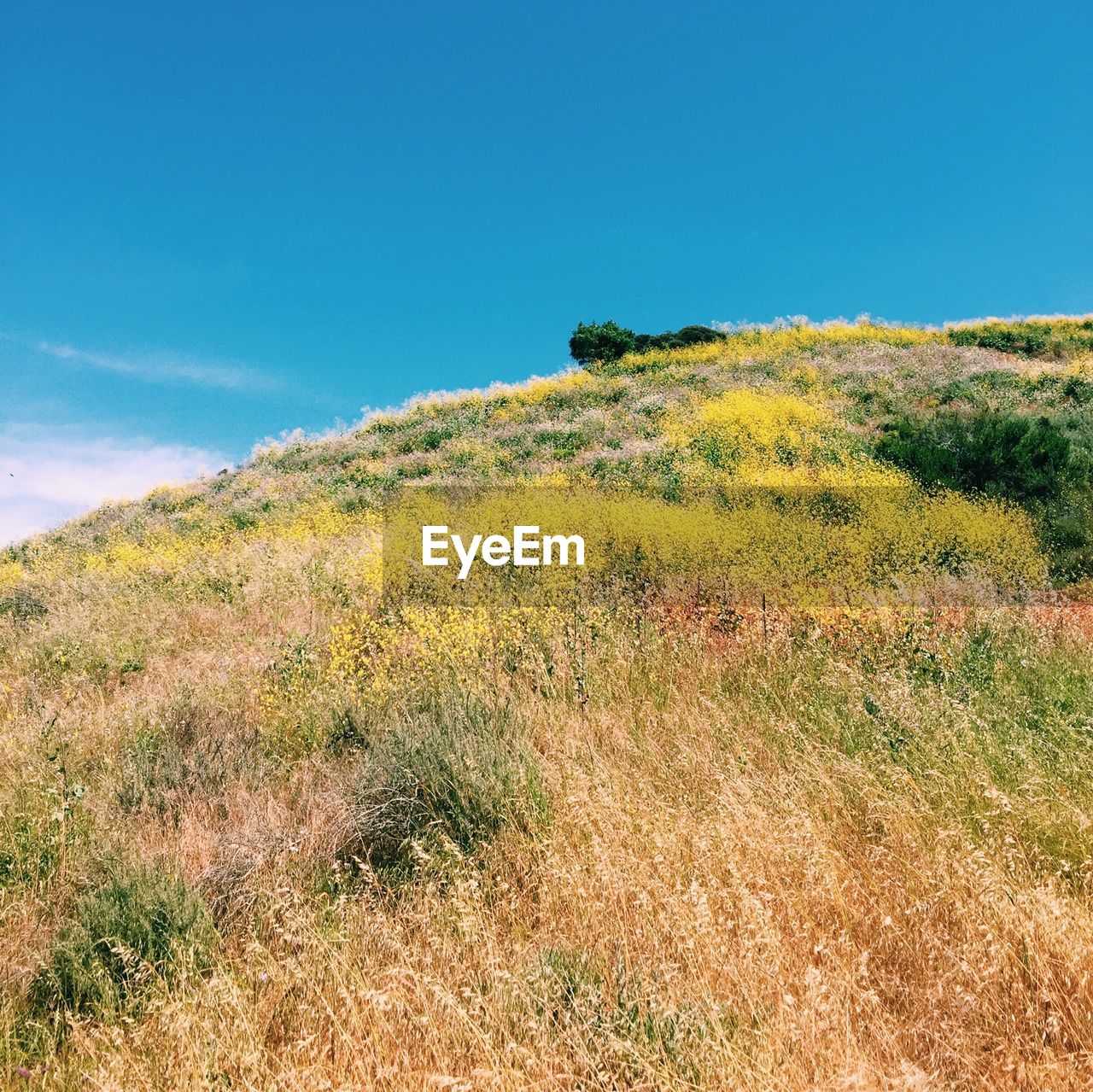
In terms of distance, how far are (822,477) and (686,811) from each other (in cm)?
1291

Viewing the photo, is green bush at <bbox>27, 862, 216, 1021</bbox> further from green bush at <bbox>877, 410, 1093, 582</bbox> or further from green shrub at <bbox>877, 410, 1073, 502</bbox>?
green shrub at <bbox>877, 410, 1073, 502</bbox>

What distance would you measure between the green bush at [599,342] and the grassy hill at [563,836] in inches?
1260

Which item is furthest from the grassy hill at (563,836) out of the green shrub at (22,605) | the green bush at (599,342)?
the green bush at (599,342)

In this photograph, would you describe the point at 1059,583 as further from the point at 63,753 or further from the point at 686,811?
the point at 63,753

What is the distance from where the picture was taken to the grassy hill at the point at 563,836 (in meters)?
2.45

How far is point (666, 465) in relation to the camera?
55.3ft

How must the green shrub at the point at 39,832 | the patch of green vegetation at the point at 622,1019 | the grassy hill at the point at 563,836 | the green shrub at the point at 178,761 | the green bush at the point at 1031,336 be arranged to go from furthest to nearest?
the green bush at the point at 1031,336
the green shrub at the point at 178,761
the green shrub at the point at 39,832
the grassy hill at the point at 563,836
the patch of green vegetation at the point at 622,1019

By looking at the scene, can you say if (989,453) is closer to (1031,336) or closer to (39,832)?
(39,832)

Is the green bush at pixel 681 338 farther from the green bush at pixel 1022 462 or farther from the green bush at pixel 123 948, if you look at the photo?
the green bush at pixel 123 948

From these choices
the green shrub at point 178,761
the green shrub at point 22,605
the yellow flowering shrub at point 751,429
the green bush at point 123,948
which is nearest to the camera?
the green bush at point 123,948

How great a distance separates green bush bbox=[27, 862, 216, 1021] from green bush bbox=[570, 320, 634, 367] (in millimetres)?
38763

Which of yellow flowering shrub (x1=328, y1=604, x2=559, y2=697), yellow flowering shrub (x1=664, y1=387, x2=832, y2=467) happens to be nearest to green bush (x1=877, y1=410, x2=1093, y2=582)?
yellow flowering shrub (x1=664, y1=387, x2=832, y2=467)

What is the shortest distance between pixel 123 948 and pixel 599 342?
40889 millimetres

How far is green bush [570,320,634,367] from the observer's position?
40.2 m
